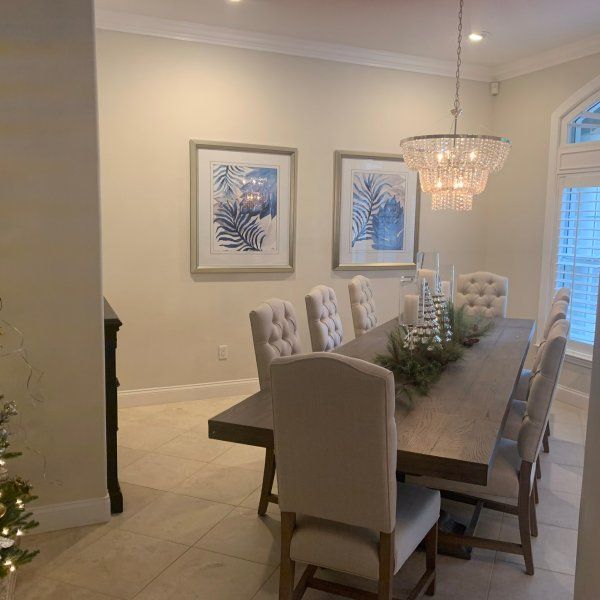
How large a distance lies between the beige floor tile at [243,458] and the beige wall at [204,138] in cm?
122

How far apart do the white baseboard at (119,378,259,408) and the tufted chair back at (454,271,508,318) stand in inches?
76.3

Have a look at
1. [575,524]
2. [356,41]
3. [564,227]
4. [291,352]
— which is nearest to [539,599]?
[575,524]

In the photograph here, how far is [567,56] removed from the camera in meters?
5.09

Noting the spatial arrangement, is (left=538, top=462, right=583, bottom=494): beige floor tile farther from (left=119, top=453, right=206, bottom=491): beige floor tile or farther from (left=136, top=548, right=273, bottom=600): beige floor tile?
(left=119, top=453, right=206, bottom=491): beige floor tile

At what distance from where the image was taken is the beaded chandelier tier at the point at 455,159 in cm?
379

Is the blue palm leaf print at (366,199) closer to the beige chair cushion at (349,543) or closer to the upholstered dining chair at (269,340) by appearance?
the upholstered dining chair at (269,340)

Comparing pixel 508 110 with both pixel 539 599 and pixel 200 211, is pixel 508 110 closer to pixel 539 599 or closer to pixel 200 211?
pixel 200 211

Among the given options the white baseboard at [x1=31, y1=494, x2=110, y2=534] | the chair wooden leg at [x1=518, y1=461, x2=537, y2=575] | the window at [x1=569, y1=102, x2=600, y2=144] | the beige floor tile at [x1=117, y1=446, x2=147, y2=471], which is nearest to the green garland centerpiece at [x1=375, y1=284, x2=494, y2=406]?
the chair wooden leg at [x1=518, y1=461, x2=537, y2=575]

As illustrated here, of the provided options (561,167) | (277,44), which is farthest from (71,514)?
(561,167)

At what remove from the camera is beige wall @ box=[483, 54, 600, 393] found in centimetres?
529

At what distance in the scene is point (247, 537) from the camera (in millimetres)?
2961

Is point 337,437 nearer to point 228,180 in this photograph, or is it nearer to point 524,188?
point 228,180

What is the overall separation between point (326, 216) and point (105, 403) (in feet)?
9.44

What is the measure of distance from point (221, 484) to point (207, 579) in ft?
3.10
